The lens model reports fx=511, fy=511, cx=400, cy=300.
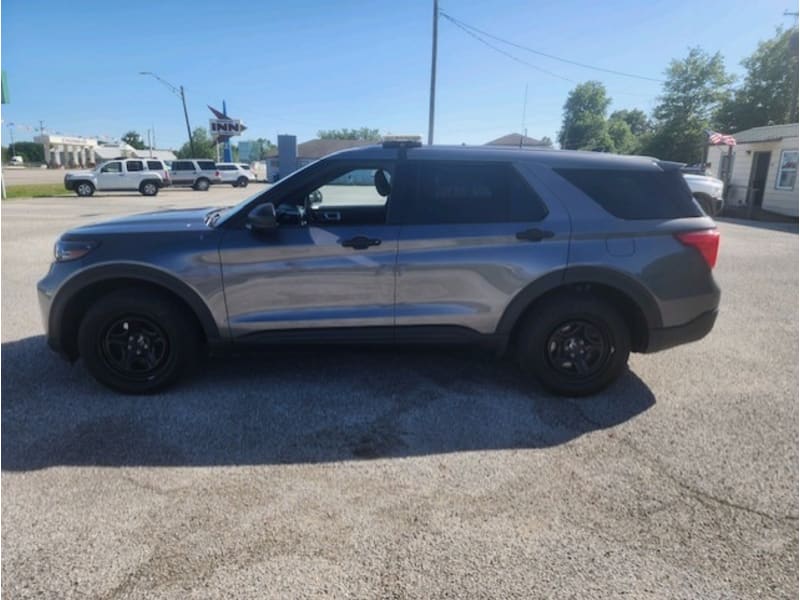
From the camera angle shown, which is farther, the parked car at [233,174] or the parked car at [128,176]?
the parked car at [233,174]

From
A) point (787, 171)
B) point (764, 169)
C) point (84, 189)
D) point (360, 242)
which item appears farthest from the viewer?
point (84, 189)

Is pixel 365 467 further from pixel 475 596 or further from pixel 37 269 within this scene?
pixel 37 269

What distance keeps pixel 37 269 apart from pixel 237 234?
6.46 meters

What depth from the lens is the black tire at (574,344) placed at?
12.0 feet

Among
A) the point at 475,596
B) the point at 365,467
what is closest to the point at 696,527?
the point at 475,596

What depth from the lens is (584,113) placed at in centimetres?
8188

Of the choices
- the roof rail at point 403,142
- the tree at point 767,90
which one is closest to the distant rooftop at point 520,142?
the roof rail at point 403,142

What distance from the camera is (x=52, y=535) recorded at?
238 centimetres

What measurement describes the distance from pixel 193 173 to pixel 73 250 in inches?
1346

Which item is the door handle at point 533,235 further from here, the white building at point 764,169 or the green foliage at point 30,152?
the green foliage at point 30,152

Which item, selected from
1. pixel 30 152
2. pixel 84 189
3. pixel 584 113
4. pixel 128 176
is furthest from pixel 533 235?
pixel 30 152

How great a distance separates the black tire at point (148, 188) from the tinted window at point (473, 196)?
97.1 feet

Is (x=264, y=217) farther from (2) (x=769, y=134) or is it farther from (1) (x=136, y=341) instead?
(2) (x=769, y=134)

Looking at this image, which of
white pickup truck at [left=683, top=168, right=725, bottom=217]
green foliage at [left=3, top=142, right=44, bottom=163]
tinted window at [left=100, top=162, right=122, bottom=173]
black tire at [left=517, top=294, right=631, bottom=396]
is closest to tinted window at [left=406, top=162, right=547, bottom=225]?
black tire at [left=517, top=294, right=631, bottom=396]
